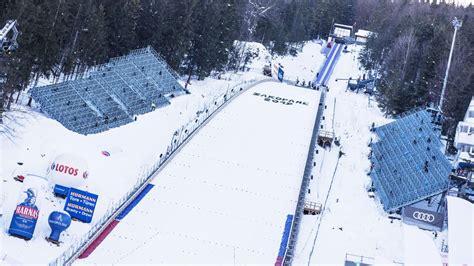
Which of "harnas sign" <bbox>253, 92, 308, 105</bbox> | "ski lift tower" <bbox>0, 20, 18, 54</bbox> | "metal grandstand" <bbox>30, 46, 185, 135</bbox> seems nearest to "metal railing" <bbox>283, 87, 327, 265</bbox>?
"harnas sign" <bbox>253, 92, 308, 105</bbox>

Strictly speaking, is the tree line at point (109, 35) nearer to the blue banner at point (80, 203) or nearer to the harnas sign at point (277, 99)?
the harnas sign at point (277, 99)

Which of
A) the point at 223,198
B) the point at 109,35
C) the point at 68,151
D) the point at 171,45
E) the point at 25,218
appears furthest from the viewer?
the point at 171,45

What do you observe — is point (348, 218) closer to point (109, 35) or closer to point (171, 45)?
point (109, 35)

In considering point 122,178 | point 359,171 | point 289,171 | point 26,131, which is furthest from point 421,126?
→ point 26,131

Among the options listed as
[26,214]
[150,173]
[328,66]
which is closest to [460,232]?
[150,173]

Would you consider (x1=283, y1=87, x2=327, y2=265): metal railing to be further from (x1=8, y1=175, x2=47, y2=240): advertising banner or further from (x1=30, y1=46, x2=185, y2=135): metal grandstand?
(x1=30, y1=46, x2=185, y2=135): metal grandstand

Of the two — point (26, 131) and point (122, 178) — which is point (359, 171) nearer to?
point (122, 178)

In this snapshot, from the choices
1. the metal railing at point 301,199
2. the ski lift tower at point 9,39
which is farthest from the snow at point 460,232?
the ski lift tower at point 9,39
